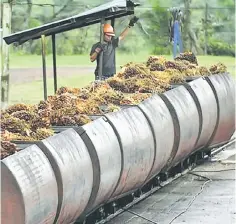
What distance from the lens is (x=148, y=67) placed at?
48.0 ft

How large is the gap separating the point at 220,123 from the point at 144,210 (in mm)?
3445

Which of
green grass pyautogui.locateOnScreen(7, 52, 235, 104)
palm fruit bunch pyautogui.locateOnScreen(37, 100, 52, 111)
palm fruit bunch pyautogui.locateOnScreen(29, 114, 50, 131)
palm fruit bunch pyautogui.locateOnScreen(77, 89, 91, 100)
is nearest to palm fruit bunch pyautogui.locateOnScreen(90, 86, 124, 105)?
palm fruit bunch pyautogui.locateOnScreen(77, 89, 91, 100)

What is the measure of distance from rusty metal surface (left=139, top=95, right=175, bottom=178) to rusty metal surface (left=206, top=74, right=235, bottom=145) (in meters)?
2.51

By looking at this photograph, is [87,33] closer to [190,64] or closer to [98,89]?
[190,64]

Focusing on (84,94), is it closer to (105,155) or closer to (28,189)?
(105,155)

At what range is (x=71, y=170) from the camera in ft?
29.3

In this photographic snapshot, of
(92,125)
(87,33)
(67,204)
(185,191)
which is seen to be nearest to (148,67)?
(185,191)

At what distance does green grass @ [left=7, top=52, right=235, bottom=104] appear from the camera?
21469 millimetres

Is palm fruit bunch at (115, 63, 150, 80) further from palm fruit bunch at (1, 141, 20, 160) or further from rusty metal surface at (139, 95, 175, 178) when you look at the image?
palm fruit bunch at (1, 141, 20, 160)

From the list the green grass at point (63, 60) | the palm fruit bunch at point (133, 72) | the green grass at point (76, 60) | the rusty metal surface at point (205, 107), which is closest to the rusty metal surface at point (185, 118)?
the rusty metal surface at point (205, 107)

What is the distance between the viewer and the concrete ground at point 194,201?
11.5m

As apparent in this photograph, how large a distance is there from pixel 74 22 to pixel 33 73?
1220 cm

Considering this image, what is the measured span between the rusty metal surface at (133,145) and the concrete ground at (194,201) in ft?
1.62

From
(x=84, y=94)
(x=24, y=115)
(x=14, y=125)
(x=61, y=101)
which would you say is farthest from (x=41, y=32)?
(x=14, y=125)
